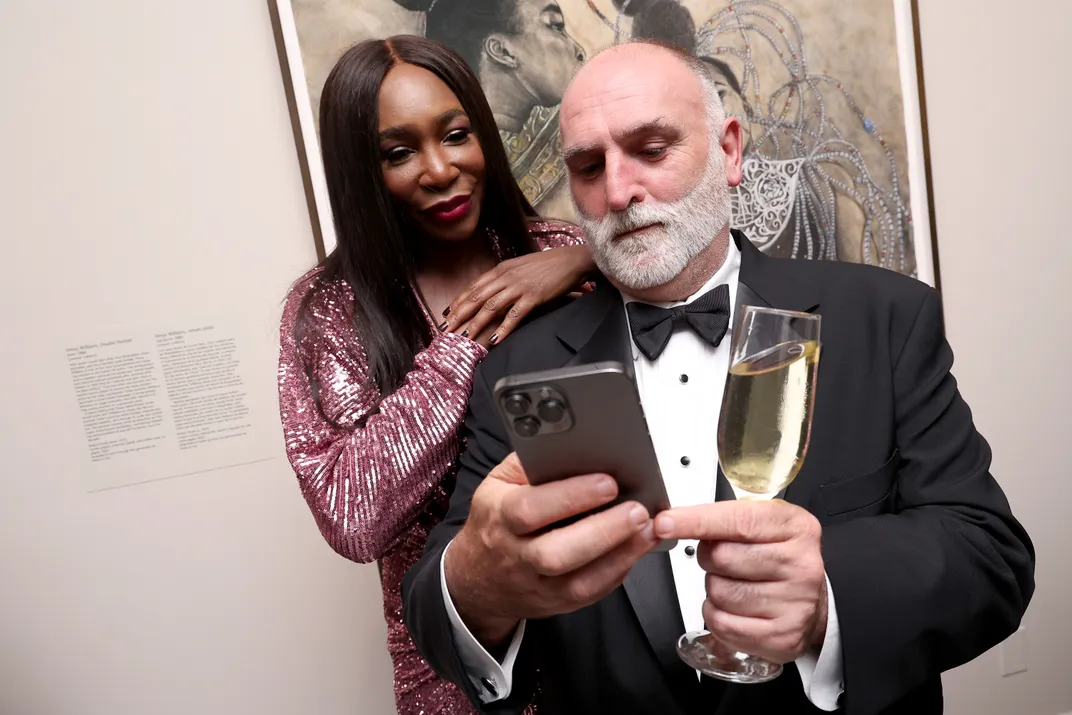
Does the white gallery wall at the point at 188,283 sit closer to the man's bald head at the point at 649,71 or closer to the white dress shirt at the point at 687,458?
the man's bald head at the point at 649,71

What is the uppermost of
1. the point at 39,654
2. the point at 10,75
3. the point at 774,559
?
the point at 10,75

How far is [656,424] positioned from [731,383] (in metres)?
0.56

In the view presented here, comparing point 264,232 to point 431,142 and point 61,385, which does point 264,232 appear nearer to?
point 61,385

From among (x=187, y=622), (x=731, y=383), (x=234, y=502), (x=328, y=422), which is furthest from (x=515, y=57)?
(x=187, y=622)

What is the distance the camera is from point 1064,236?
269 cm

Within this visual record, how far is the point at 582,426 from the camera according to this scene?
0.70m

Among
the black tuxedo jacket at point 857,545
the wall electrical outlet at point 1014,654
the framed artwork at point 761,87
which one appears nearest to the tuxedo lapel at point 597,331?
the black tuxedo jacket at point 857,545

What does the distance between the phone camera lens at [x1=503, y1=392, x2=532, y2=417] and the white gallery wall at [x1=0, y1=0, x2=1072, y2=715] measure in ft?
5.91

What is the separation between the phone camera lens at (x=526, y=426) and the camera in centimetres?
69

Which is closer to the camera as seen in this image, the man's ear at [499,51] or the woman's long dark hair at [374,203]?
the woman's long dark hair at [374,203]

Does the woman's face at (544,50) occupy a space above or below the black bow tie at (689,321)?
above

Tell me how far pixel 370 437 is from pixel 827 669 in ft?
2.55

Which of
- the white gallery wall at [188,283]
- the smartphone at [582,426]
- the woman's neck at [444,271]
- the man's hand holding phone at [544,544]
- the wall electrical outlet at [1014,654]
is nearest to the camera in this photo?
the smartphone at [582,426]

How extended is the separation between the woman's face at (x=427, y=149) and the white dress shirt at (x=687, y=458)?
0.37 meters
